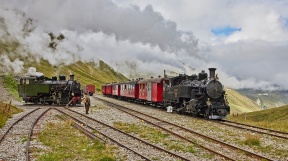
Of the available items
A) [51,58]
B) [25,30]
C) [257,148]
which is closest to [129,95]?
[257,148]

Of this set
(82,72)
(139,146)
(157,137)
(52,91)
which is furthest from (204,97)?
(82,72)

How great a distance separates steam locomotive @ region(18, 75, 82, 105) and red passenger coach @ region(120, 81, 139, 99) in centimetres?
825

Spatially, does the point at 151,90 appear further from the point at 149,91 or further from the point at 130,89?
the point at 130,89

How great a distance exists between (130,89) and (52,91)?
1220 cm

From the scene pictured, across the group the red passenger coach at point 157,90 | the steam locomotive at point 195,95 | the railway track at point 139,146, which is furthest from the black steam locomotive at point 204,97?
the railway track at point 139,146

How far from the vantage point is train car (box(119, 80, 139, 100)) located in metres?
44.7

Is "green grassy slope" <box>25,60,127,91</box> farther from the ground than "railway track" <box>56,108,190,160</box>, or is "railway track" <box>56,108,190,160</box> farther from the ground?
"green grassy slope" <box>25,60,127,91</box>

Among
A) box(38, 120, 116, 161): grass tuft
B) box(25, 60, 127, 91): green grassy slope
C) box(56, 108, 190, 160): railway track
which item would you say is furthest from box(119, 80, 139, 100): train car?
box(25, 60, 127, 91): green grassy slope

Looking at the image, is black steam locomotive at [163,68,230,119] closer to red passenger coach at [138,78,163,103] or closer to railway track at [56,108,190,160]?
red passenger coach at [138,78,163,103]

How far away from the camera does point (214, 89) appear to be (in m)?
24.7

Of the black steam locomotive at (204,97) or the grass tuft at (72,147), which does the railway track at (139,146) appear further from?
the black steam locomotive at (204,97)

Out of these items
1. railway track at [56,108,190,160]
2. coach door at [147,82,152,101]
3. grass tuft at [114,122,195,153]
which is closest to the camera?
railway track at [56,108,190,160]

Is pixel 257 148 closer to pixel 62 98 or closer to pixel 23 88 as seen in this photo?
pixel 62 98

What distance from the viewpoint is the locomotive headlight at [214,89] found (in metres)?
24.5
